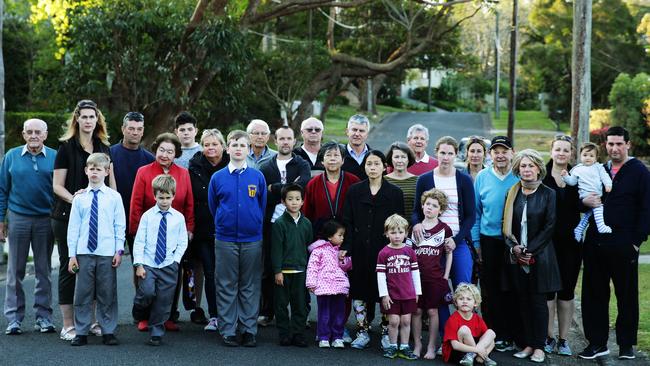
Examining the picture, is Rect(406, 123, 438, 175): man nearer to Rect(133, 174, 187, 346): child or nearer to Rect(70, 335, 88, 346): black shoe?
Rect(133, 174, 187, 346): child

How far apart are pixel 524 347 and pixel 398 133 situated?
1439 inches

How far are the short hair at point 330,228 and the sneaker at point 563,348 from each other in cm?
232

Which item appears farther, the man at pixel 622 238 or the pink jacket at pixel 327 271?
the pink jacket at pixel 327 271

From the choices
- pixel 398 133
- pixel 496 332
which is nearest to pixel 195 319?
pixel 496 332

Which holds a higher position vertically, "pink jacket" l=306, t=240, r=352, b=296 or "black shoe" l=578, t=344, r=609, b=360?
"pink jacket" l=306, t=240, r=352, b=296

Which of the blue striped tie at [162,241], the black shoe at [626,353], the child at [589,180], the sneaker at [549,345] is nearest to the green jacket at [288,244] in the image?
the blue striped tie at [162,241]

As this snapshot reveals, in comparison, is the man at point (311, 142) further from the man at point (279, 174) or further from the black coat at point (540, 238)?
the black coat at point (540, 238)

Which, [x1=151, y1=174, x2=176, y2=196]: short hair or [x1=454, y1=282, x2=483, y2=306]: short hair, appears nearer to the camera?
[x1=454, y1=282, x2=483, y2=306]: short hair

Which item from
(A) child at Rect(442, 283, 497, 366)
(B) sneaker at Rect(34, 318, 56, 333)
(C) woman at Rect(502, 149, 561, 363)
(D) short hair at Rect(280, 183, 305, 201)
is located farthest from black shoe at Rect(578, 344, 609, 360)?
(B) sneaker at Rect(34, 318, 56, 333)

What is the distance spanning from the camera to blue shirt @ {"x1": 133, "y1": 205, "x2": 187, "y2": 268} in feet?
28.2

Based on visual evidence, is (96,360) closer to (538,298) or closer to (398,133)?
(538,298)

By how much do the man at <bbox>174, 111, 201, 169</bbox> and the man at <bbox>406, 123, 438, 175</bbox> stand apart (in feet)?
7.52

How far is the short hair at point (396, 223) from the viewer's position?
326 inches

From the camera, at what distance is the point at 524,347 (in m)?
8.65
